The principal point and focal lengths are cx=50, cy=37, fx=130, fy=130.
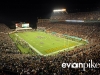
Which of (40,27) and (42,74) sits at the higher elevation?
(40,27)

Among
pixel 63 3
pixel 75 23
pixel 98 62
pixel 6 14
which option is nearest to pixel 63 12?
pixel 63 3

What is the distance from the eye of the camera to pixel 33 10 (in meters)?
95.4

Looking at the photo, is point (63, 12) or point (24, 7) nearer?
point (63, 12)

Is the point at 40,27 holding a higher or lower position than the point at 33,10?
lower

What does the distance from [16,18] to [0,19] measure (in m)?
10.8

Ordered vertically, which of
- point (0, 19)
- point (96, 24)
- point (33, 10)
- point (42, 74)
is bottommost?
point (42, 74)

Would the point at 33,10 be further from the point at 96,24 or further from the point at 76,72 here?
the point at 76,72

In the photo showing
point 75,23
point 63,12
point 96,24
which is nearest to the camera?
point 96,24

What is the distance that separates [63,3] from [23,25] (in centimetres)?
2749

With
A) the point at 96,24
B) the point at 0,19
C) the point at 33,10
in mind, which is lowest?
the point at 96,24

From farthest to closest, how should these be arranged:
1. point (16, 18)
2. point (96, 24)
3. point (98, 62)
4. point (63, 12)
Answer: point (16, 18) < point (63, 12) < point (96, 24) < point (98, 62)

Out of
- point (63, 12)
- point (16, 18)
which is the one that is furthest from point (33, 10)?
point (63, 12)

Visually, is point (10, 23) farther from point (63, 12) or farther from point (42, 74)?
point (42, 74)

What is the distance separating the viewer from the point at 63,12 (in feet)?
244
